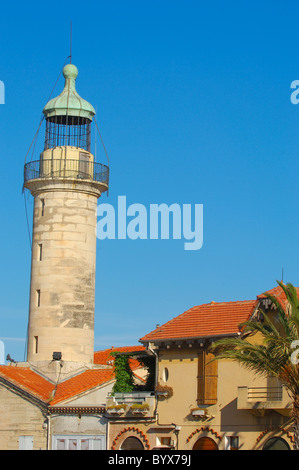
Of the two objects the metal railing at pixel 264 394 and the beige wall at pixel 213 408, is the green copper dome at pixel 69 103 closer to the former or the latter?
the beige wall at pixel 213 408

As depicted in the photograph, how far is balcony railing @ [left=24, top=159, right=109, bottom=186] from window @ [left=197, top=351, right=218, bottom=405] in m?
17.3

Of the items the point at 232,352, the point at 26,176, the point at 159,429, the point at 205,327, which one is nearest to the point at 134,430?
the point at 159,429

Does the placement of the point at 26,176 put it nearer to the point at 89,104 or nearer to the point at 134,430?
the point at 89,104

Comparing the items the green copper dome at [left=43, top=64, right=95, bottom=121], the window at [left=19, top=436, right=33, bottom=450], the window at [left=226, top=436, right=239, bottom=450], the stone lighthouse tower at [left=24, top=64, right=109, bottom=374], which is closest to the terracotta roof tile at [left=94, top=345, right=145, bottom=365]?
the stone lighthouse tower at [left=24, top=64, right=109, bottom=374]

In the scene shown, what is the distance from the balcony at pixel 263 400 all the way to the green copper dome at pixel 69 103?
2378cm

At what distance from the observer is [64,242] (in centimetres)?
6538

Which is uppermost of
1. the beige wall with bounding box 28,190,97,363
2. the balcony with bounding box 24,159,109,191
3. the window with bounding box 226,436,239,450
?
the balcony with bounding box 24,159,109,191

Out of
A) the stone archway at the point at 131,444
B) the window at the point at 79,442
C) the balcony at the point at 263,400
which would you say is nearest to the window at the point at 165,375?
the stone archway at the point at 131,444

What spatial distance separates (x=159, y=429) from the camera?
55531mm

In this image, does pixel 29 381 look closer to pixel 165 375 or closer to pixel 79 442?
pixel 79 442

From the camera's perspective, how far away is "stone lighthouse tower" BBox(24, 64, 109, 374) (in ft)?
212

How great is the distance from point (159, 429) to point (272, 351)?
12.4m

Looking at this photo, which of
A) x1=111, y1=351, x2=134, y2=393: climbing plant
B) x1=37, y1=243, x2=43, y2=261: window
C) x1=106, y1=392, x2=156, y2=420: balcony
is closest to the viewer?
x1=106, y1=392, x2=156, y2=420: balcony

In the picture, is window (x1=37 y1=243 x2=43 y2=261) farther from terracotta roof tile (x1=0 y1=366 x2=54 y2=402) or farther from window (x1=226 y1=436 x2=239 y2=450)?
window (x1=226 y1=436 x2=239 y2=450)
